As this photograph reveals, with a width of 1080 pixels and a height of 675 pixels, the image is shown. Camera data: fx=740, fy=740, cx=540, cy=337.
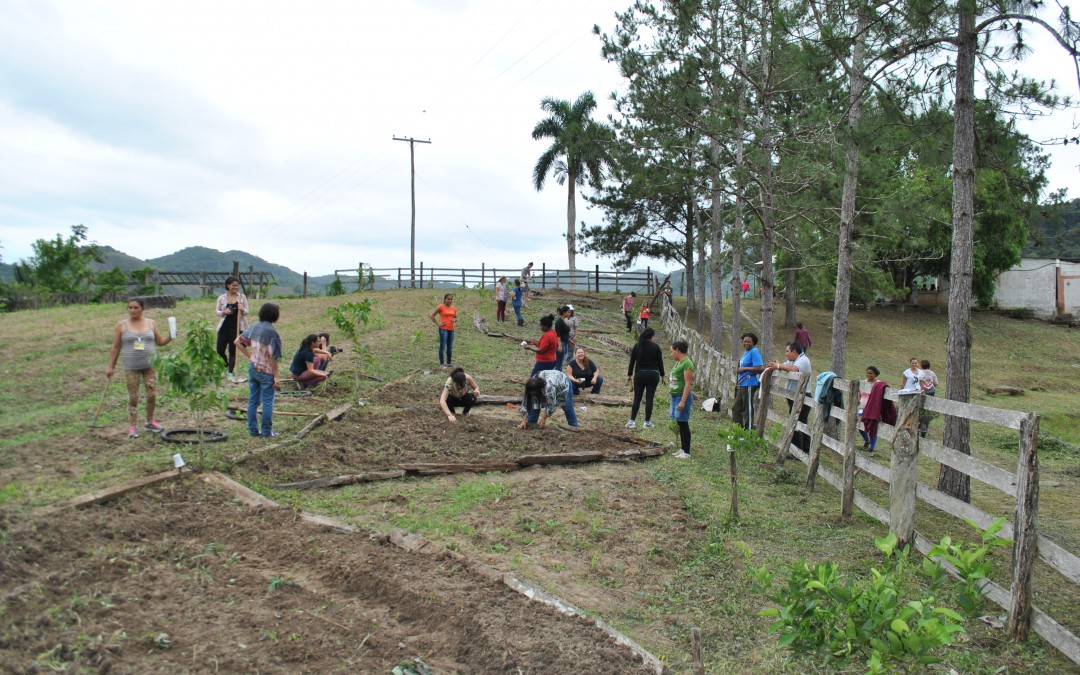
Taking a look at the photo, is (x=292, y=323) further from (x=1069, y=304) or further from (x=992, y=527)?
(x=1069, y=304)

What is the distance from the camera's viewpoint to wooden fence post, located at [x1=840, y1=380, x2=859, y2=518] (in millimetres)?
6945

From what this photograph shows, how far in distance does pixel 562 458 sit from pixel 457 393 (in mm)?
2249

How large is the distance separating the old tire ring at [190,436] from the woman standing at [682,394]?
5317 mm

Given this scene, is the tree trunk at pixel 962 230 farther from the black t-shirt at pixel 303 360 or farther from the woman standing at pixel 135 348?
the black t-shirt at pixel 303 360

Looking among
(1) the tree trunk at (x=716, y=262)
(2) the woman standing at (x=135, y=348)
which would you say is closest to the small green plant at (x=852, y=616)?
(2) the woman standing at (x=135, y=348)

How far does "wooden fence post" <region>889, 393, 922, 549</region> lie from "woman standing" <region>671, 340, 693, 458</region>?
3.09 m

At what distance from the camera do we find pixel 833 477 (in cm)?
809

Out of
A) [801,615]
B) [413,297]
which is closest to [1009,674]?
[801,615]

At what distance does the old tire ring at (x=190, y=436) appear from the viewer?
808cm

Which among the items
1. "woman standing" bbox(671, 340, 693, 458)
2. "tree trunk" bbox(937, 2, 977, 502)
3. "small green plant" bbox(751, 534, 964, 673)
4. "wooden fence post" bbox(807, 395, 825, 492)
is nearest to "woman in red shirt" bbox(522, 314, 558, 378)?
"woman standing" bbox(671, 340, 693, 458)

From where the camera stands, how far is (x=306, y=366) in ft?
38.1

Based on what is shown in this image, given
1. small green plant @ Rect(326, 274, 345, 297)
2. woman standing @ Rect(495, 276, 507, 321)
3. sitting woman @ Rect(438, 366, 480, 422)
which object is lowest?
sitting woman @ Rect(438, 366, 480, 422)

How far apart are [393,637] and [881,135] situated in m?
7.79

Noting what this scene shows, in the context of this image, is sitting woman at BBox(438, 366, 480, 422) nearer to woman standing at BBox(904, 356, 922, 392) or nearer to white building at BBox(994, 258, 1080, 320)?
woman standing at BBox(904, 356, 922, 392)
